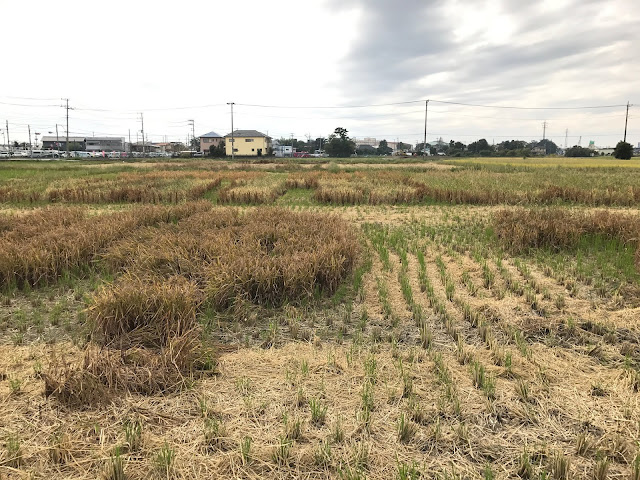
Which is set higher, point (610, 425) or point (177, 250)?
point (177, 250)

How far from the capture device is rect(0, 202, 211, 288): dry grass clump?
5.90 metres

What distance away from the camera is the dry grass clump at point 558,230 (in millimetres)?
7902

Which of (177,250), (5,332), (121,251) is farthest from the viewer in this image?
(121,251)

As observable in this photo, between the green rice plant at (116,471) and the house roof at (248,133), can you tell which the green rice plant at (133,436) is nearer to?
the green rice plant at (116,471)

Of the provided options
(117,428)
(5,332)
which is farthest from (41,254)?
(117,428)

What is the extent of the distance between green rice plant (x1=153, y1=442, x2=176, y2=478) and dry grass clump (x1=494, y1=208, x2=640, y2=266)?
7334mm

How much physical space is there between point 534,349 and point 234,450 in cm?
311

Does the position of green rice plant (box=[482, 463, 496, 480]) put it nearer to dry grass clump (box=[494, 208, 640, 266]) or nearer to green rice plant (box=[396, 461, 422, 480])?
green rice plant (box=[396, 461, 422, 480])

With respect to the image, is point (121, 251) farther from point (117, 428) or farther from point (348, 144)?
point (348, 144)

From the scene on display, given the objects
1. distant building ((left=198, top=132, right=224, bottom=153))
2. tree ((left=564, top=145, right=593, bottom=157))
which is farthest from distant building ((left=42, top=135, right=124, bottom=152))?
tree ((left=564, top=145, right=593, bottom=157))

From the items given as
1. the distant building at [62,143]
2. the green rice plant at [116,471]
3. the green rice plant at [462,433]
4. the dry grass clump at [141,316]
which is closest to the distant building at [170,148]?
the distant building at [62,143]

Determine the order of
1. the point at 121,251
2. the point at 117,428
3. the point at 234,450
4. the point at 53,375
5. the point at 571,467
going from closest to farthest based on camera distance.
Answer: the point at 571,467 → the point at 234,450 → the point at 117,428 → the point at 53,375 → the point at 121,251

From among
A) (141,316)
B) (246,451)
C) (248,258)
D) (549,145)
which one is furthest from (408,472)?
(549,145)

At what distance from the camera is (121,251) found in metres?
6.62
